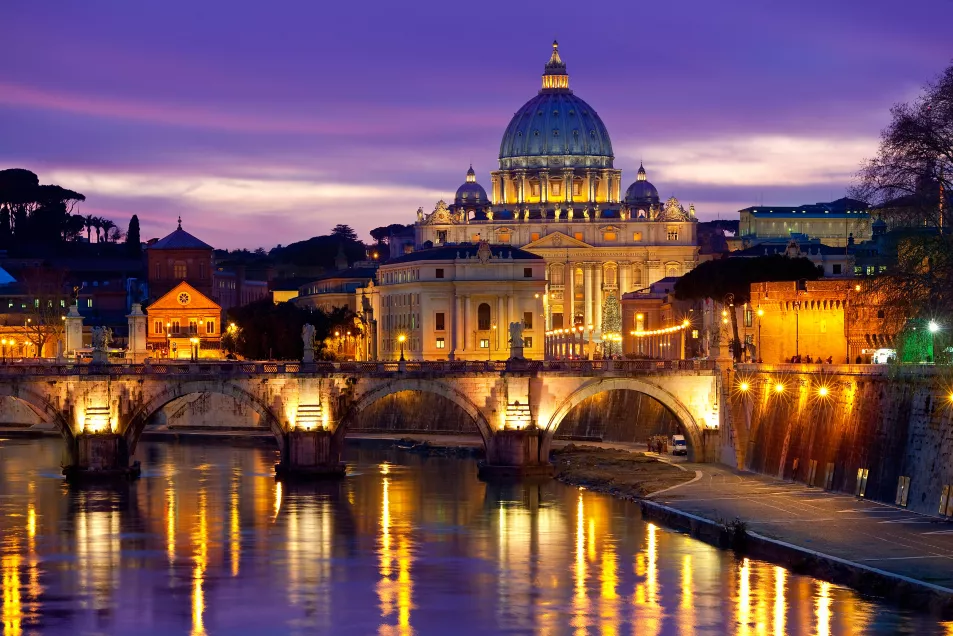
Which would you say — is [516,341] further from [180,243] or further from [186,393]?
[180,243]

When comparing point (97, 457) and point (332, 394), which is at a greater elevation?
point (332, 394)

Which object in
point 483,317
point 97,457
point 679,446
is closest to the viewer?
point 97,457

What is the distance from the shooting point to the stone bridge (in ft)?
264

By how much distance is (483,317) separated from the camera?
529 ft

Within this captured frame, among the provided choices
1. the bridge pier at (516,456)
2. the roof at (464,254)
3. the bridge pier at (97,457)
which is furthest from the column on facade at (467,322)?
the bridge pier at (97,457)

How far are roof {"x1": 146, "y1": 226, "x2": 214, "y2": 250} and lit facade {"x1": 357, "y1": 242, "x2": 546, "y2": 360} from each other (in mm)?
20344

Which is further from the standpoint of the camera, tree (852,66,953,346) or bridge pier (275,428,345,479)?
bridge pier (275,428,345,479)

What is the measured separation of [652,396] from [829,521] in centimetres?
2467

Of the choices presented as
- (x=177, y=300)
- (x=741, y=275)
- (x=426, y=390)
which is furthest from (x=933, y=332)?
(x=177, y=300)

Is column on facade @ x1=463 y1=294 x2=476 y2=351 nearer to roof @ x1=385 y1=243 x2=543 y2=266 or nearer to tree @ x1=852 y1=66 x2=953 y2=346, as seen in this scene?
roof @ x1=385 y1=243 x2=543 y2=266

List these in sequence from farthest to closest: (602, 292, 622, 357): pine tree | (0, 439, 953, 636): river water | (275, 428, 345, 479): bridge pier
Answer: (602, 292, 622, 357): pine tree, (275, 428, 345, 479): bridge pier, (0, 439, 953, 636): river water

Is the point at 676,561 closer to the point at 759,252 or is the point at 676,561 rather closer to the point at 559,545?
the point at 559,545

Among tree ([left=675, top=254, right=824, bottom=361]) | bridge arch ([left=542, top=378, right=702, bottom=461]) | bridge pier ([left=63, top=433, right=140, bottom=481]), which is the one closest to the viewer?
bridge pier ([left=63, top=433, right=140, bottom=481])

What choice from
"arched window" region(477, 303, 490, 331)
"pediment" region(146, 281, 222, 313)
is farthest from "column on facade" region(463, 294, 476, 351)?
"pediment" region(146, 281, 222, 313)
